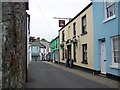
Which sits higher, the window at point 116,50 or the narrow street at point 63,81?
the window at point 116,50

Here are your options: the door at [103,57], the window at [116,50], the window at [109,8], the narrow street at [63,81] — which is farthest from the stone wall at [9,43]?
the door at [103,57]

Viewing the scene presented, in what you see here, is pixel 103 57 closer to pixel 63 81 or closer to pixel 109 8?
pixel 109 8

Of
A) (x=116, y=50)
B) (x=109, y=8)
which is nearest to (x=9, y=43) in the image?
(x=116, y=50)

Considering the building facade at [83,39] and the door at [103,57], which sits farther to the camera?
the building facade at [83,39]

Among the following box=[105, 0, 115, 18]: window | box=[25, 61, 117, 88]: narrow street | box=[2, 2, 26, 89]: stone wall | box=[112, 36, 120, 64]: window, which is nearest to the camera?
box=[2, 2, 26, 89]: stone wall

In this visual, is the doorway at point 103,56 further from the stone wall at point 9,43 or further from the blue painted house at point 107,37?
the stone wall at point 9,43

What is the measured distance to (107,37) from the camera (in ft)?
50.4

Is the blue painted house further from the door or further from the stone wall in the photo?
the stone wall

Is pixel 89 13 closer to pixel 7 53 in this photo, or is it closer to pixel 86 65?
pixel 86 65

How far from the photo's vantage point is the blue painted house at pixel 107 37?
46.1ft

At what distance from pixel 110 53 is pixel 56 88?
538 centimetres

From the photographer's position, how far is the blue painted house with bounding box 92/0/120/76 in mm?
14050

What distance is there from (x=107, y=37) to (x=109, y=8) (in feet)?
5.63

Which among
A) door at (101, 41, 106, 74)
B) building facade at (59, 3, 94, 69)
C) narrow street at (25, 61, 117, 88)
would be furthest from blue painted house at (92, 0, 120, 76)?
building facade at (59, 3, 94, 69)
